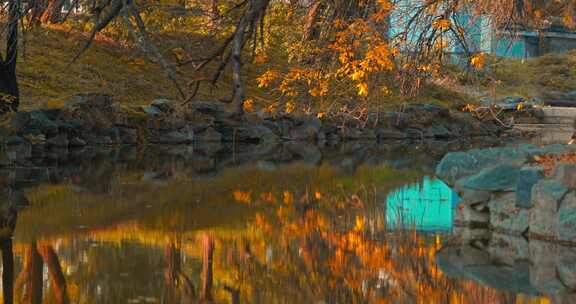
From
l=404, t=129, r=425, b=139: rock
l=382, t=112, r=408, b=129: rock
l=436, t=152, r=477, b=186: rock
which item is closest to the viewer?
l=436, t=152, r=477, b=186: rock

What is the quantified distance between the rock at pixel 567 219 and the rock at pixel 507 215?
3.31ft

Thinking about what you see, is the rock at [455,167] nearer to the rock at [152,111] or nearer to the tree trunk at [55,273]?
the tree trunk at [55,273]

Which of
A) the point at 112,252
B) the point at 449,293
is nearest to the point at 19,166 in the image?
the point at 112,252

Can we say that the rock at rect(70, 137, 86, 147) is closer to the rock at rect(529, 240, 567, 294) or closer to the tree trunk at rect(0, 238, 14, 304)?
the tree trunk at rect(0, 238, 14, 304)

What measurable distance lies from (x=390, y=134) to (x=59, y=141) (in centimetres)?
1627

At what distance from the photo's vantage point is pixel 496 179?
13.7 m

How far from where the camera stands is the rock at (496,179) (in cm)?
1346

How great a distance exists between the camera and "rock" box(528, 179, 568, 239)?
39.8ft

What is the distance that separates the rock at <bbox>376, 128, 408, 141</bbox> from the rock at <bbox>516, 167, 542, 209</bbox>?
90.0 feet

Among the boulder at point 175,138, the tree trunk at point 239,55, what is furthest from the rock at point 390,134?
the tree trunk at point 239,55

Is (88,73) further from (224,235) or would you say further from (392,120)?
(224,235)

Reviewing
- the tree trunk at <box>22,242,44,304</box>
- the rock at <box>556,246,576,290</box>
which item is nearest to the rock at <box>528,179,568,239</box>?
the rock at <box>556,246,576,290</box>

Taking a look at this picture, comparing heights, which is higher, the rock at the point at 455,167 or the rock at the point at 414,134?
the rock at the point at 455,167

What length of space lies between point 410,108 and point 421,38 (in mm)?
28320
